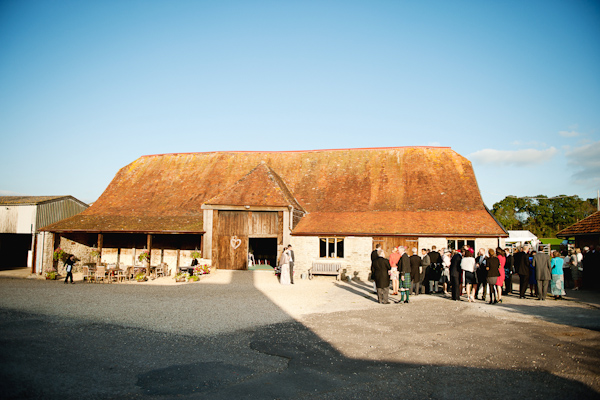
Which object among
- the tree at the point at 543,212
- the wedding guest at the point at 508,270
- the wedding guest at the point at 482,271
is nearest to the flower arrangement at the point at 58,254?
the wedding guest at the point at 482,271

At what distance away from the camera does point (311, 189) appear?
27484 mm

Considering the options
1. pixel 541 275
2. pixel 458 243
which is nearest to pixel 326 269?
pixel 458 243

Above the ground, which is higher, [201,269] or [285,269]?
[285,269]

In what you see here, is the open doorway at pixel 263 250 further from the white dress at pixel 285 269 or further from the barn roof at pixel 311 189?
the white dress at pixel 285 269

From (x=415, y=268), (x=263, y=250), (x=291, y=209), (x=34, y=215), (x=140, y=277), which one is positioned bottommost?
(x=140, y=277)

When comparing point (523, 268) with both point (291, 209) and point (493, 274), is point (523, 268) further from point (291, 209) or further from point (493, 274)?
point (291, 209)

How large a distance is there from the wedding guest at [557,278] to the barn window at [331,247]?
1056 cm

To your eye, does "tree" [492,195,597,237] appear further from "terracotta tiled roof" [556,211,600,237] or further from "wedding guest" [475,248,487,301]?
"wedding guest" [475,248,487,301]

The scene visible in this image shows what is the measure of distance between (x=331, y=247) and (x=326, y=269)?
1781mm

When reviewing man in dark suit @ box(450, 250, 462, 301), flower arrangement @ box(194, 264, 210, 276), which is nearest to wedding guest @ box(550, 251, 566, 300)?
man in dark suit @ box(450, 250, 462, 301)

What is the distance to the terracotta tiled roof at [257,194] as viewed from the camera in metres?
23.4

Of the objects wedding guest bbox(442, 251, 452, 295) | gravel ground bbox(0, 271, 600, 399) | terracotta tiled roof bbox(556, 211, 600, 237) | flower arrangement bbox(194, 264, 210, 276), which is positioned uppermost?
terracotta tiled roof bbox(556, 211, 600, 237)

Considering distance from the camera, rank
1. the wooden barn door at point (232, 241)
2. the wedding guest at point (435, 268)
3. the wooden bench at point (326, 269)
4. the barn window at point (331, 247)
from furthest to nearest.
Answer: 1. the wooden barn door at point (232, 241)
2. the barn window at point (331, 247)
3. the wooden bench at point (326, 269)
4. the wedding guest at point (435, 268)

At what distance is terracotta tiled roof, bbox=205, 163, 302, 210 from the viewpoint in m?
23.4
